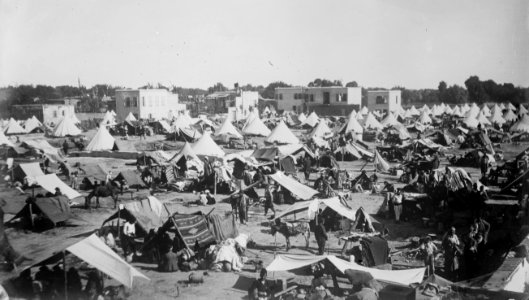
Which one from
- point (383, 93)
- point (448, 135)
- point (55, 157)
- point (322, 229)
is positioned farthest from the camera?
point (383, 93)

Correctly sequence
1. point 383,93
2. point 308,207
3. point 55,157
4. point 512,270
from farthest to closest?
point 383,93
point 55,157
point 308,207
point 512,270

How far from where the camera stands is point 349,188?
1917 centimetres

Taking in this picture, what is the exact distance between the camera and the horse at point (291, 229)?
469 inches

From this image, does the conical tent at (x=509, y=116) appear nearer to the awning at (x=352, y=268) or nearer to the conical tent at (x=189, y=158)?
the conical tent at (x=189, y=158)

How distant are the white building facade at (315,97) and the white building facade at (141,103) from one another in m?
19.7

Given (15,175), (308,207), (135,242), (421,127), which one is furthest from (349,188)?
(421,127)

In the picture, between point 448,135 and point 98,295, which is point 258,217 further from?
point 448,135

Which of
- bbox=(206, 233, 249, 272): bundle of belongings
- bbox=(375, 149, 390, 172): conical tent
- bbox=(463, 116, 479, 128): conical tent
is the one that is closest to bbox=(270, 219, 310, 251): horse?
bbox=(206, 233, 249, 272): bundle of belongings

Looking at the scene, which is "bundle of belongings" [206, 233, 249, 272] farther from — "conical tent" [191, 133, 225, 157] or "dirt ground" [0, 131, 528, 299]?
"conical tent" [191, 133, 225, 157]

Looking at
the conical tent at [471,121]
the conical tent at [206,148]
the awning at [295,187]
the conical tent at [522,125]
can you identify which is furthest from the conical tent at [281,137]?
the conical tent at [471,121]

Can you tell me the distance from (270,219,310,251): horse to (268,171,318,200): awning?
9.29 feet

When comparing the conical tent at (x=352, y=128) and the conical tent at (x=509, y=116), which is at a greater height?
the conical tent at (x=509, y=116)

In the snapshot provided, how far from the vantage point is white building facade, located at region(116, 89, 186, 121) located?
51.3 m

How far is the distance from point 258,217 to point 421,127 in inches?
1175
